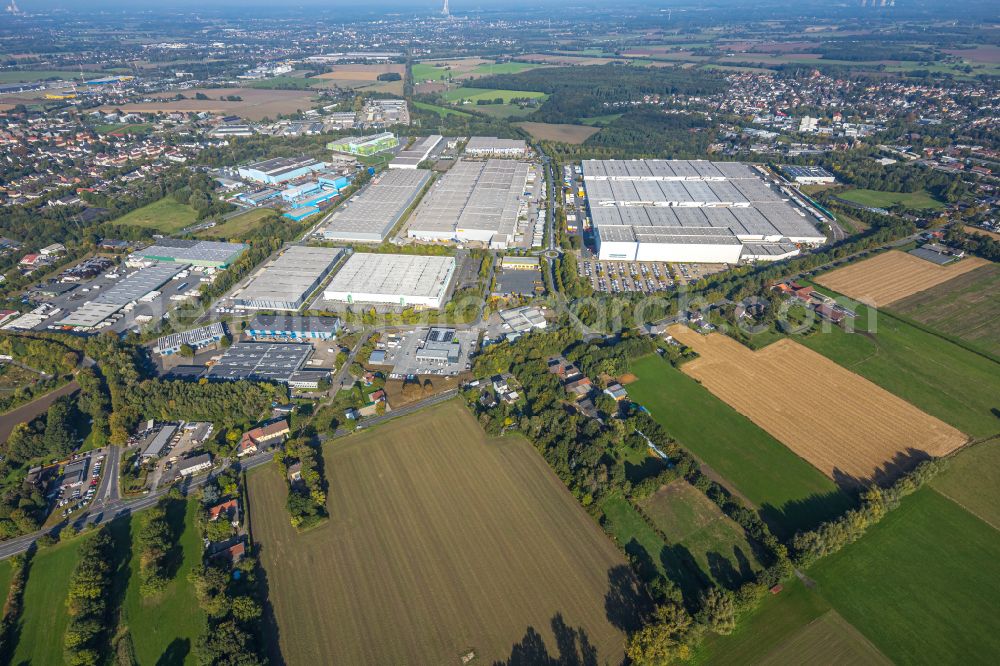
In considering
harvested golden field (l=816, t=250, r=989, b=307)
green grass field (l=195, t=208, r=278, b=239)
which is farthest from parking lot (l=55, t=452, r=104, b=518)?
harvested golden field (l=816, t=250, r=989, b=307)

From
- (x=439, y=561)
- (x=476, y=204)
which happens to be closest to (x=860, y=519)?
(x=439, y=561)

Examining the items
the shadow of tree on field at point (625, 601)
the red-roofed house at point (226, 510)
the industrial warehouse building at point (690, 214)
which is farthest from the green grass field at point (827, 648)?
the industrial warehouse building at point (690, 214)

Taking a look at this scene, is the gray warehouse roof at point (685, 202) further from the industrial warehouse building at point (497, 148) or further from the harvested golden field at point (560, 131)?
the harvested golden field at point (560, 131)

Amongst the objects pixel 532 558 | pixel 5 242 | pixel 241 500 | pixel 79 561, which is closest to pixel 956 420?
pixel 532 558

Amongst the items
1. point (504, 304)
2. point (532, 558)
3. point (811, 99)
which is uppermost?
point (811, 99)

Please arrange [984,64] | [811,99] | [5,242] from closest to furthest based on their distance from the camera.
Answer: [5,242] < [811,99] < [984,64]

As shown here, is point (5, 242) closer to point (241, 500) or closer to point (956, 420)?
point (241, 500)

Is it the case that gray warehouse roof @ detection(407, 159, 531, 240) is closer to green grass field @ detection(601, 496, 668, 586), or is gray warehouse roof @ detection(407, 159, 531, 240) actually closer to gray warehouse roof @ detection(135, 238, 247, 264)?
gray warehouse roof @ detection(135, 238, 247, 264)
